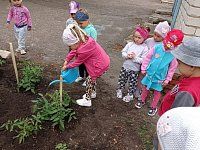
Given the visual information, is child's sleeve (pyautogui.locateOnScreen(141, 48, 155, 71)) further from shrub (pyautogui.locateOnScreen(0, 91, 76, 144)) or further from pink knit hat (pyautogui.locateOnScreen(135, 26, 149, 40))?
shrub (pyautogui.locateOnScreen(0, 91, 76, 144))

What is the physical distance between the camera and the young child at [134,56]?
4.20 metres

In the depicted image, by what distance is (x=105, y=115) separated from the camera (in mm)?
4184

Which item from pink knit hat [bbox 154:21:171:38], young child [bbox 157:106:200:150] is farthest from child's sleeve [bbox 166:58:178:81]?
young child [bbox 157:106:200:150]

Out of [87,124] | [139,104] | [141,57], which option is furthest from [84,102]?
[141,57]

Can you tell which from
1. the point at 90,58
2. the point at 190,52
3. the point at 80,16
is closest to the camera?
the point at 190,52

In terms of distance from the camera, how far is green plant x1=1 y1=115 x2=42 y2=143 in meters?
3.55

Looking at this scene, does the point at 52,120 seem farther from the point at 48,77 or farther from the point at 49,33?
the point at 49,33

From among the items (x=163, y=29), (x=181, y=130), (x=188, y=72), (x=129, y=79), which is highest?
(x=181, y=130)

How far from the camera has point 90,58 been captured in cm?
399

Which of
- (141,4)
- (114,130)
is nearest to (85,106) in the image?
(114,130)

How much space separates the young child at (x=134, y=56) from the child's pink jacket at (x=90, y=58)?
0.42m

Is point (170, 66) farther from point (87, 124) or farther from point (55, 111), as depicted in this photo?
point (55, 111)

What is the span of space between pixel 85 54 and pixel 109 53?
8.76 ft

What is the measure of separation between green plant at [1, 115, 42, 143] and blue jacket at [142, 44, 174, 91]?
1705mm
